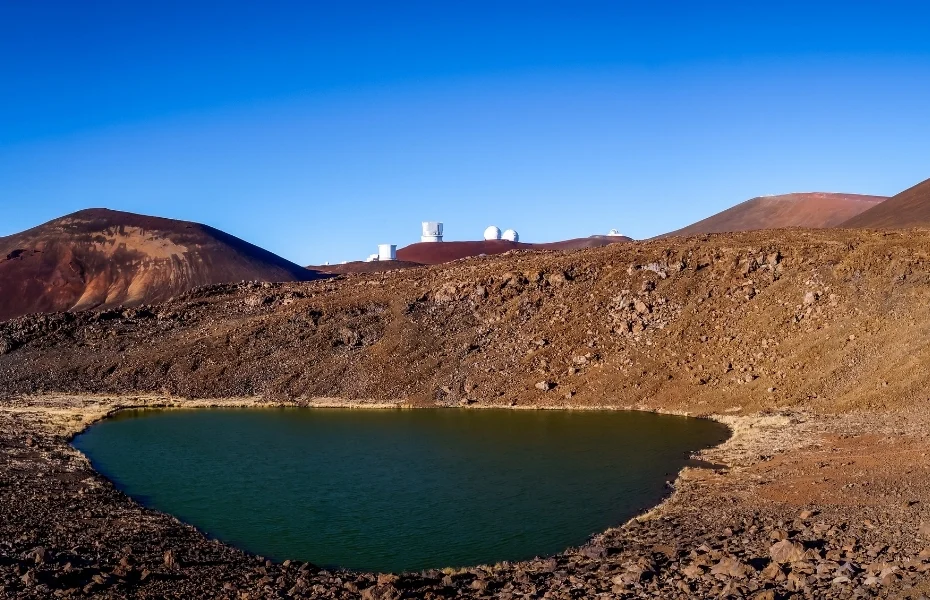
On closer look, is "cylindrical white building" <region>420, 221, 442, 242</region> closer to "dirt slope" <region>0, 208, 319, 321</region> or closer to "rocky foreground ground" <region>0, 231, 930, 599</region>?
"dirt slope" <region>0, 208, 319, 321</region>

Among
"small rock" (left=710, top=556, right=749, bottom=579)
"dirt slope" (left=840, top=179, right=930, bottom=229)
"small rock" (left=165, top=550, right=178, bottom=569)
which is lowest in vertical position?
"small rock" (left=165, top=550, right=178, bottom=569)

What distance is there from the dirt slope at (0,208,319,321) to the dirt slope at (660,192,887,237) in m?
66.3

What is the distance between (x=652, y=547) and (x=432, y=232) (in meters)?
124

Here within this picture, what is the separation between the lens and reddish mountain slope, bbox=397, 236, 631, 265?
403 feet

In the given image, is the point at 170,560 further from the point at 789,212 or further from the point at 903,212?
the point at 789,212

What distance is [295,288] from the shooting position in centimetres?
5978

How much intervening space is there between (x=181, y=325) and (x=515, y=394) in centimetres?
2729

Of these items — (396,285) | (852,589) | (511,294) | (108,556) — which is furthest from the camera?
(396,285)

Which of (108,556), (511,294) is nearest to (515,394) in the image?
(511,294)

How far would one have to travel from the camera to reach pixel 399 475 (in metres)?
25.8

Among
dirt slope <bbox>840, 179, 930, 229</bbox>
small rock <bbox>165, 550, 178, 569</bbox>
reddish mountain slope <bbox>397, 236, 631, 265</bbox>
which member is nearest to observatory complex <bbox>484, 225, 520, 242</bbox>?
reddish mountain slope <bbox>397, 236, 631, 265</bbox>

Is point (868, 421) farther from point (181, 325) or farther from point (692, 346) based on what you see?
point (181, 325)

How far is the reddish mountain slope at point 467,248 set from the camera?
122688 millimetres

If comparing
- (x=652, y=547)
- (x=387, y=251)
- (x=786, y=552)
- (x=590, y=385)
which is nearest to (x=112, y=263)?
(x=387, y=251)
